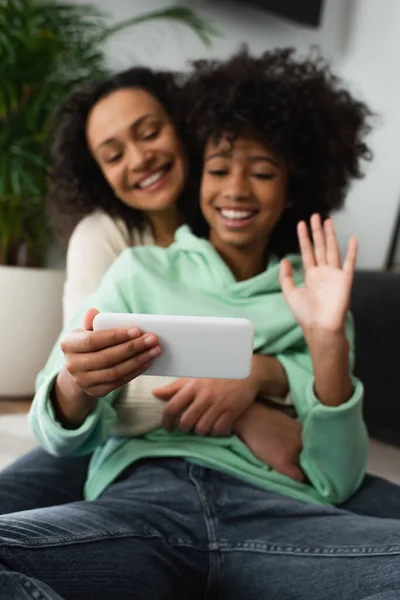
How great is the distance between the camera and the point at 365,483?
88 centimetres

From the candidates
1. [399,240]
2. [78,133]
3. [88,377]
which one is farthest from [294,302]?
[399,240]

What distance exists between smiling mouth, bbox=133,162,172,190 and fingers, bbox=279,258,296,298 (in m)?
0.38

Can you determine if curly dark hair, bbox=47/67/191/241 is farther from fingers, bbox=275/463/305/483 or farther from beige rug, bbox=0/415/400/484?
fingers, bbox=275/463/305/483

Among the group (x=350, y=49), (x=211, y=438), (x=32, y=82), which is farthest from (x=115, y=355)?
(x=350, y=49)

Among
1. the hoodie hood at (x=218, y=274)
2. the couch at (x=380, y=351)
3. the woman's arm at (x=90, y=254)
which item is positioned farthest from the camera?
the couch at (x=380, y=351)

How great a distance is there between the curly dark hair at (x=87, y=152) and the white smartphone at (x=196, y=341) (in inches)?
27.5

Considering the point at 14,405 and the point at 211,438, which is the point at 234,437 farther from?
the point at 14,405

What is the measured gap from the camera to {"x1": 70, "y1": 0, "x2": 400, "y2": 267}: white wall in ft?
7.23

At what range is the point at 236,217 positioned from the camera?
36.4 inches

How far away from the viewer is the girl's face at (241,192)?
3.03 feet

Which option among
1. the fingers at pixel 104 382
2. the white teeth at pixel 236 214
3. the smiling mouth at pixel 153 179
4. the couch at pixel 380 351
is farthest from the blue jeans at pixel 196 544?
the couch at pixel 380 351

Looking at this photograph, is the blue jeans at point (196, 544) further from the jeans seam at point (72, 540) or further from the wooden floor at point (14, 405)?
the wooden floor at point (14, 405)

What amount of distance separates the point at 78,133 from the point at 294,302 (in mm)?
681

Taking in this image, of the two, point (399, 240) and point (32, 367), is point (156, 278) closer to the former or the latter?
point (32, 367)
